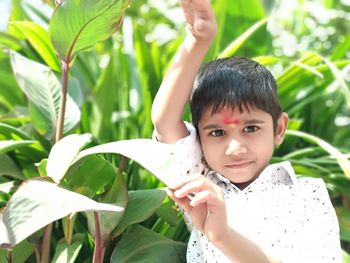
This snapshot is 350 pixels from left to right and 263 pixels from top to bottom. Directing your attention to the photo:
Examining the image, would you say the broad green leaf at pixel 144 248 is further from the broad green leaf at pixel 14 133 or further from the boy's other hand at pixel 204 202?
the broad green leaf at pixel 14 133

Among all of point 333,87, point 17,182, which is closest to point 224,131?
point 17,182

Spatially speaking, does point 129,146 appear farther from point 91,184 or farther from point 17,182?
point 17,182

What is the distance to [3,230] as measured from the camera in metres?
0.75

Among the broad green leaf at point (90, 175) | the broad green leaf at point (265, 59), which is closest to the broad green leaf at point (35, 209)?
the broad green leaf at point (90, 175)

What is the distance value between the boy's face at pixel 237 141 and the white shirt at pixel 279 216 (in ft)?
0.08

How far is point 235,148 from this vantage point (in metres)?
1.00

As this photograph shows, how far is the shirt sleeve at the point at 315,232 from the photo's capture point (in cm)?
95

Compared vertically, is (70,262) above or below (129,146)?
below

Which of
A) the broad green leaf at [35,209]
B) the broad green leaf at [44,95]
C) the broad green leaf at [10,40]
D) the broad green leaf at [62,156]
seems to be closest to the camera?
the broad green leaf at [35,209]

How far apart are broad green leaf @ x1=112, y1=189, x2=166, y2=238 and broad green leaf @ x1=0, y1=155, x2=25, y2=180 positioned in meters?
0.26

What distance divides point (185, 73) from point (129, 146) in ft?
0.76

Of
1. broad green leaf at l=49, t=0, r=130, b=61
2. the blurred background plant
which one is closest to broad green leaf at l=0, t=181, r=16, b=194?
the blurred background plant

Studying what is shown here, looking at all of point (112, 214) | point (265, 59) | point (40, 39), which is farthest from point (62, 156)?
point (265, 59)

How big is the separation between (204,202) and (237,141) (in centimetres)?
22
